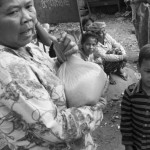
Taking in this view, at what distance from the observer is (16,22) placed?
3.47 feet

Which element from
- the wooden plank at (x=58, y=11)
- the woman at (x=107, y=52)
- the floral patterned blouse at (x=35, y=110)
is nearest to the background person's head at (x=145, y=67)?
the floral patterned blouse at (x=35, y=110)

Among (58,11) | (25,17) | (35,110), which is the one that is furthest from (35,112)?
(58,11)

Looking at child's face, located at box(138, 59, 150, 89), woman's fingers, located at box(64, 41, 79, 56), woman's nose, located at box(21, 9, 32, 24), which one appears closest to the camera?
woman's nose, located at box(21, 9, 32, 24)

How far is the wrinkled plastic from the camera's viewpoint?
1.19m

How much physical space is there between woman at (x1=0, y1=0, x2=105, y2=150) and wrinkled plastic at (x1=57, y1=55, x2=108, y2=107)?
42mm

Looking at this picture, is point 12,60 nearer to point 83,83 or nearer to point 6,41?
point 6,41

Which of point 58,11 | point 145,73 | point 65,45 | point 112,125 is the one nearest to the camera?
point 65,45

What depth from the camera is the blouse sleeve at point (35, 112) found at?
974 millimetres

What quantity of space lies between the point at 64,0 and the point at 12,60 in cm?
231

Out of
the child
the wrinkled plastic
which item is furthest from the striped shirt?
the wrinkled plastic

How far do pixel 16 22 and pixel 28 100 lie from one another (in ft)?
1.16

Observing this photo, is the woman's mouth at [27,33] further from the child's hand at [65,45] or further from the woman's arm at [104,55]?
the woman's arm at [104,55]

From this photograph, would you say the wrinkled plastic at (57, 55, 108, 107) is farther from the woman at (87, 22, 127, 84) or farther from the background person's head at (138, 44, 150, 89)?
the woman at (87, 22, 127, 84)

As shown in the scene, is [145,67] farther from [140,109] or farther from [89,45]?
[89,45]
